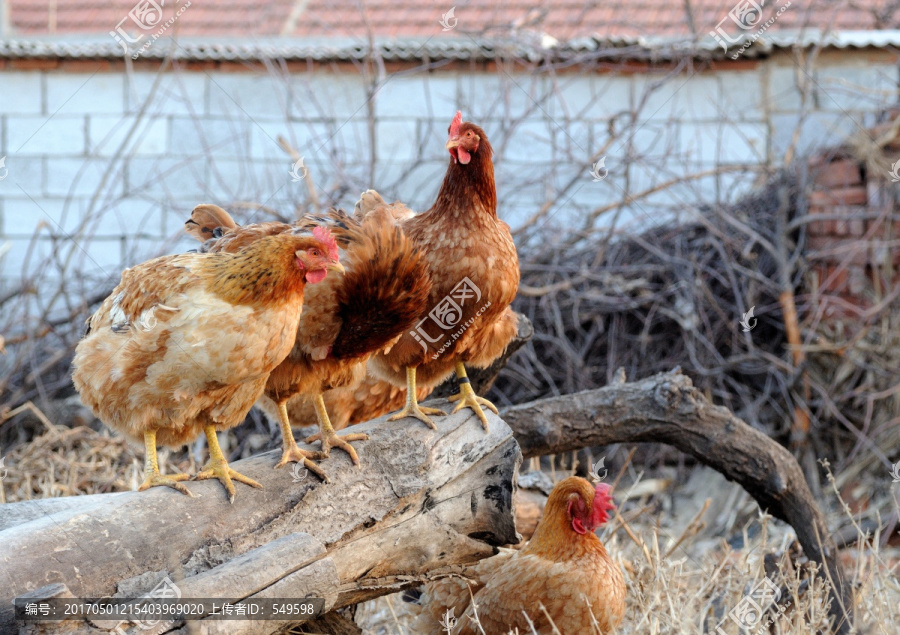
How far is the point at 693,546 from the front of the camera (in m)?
5.16

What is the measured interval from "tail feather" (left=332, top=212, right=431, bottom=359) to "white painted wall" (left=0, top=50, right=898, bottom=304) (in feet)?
11.0

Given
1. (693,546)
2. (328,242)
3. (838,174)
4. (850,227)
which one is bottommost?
(693,546)

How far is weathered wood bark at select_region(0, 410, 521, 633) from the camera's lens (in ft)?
7.23

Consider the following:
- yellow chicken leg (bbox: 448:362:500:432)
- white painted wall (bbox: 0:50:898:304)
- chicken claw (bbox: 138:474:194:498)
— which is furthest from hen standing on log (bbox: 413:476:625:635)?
white painted wall (bbox: 0:50:898:304)

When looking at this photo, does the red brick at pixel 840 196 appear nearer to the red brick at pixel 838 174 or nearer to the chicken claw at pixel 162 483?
the red brick at pixel 838 174

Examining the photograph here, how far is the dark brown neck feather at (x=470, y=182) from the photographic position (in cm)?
294

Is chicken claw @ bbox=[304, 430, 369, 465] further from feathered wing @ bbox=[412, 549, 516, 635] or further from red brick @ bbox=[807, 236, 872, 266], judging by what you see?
red brick @ bbox=[807, 236, 872, 266]

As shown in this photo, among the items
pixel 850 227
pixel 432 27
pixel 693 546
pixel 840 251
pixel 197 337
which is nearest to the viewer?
pixel 197 337

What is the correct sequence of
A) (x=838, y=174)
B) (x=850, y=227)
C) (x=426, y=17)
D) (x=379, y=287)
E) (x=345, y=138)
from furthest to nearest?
(x=426, y=17), (x=345, y=138), (x=838, y=174), (x=850, y=227), (x=379, y=287)

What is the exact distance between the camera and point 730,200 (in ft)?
20.1

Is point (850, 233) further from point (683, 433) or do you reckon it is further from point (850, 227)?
point (683, 433)

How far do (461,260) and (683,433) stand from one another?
1.41 m

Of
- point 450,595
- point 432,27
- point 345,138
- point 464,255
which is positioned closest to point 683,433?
point 450,595

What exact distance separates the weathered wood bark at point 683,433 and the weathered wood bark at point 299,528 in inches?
24.0
